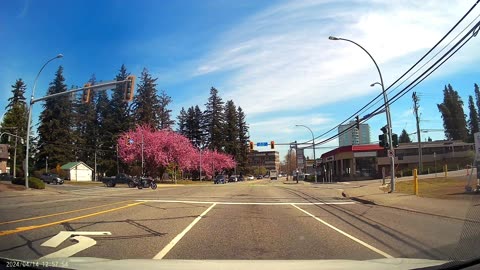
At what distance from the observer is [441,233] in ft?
35.4

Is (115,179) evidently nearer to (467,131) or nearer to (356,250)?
(356,250)

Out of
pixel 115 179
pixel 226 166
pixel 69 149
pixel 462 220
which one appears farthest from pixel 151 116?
pixel 462 220

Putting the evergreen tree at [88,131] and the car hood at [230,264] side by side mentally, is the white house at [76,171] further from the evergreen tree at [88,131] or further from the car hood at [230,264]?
the car hood at [230,264]

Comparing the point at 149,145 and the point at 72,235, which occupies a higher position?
the point at 149,145

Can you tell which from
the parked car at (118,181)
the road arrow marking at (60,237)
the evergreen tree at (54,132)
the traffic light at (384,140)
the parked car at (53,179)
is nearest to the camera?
the road arrow marking at (60,237)

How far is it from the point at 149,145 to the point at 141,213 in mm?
61913

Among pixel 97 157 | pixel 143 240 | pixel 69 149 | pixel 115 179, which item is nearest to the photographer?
pixel 143 240

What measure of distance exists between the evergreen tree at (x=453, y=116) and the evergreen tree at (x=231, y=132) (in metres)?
52.5

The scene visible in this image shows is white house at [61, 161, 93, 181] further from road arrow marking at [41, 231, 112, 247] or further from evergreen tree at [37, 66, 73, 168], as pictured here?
road arrow marking at [41, 231, 112, 247]

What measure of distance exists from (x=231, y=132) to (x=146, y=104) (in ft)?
102

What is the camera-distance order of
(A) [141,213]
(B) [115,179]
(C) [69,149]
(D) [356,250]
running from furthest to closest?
(C) [69,149], (B) [115,179], (A) [141,213], (D) [356,250]

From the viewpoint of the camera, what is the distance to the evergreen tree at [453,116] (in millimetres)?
109750

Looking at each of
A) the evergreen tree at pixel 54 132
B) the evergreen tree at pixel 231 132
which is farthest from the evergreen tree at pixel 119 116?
the evergreen tree at pixel 231 132

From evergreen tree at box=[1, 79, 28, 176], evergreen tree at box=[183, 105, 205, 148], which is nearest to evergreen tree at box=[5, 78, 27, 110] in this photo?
evergreen tree at box=[1, 79, 28, 176]
